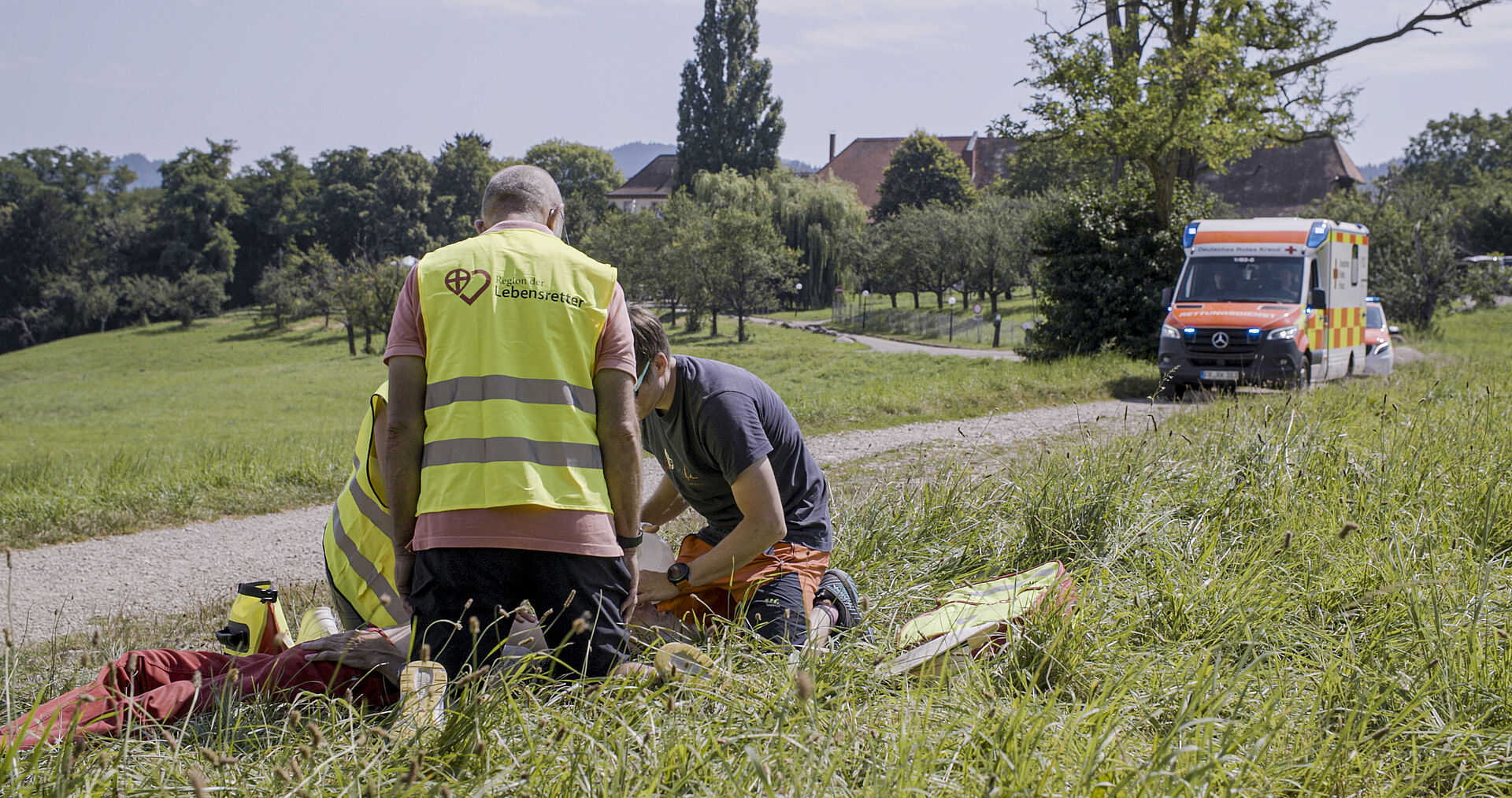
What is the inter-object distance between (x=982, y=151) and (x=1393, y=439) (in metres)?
94.2

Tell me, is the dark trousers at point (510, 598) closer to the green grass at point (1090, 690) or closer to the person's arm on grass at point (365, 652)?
the person's arm on grass at point (365, 652)

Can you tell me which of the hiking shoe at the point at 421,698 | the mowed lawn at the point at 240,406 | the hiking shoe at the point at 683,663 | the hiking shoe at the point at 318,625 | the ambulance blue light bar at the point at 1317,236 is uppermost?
the ambulance blue light bar at the point at 1317,236

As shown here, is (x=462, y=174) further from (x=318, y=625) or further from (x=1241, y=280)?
(x=318, y=625)

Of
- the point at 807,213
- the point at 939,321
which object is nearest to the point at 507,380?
the point at 939,321

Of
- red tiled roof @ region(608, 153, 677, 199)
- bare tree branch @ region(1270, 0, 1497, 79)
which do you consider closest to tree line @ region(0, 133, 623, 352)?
red tiled roof @ region(608, 153, 677, 199)

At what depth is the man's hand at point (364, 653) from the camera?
2914mm

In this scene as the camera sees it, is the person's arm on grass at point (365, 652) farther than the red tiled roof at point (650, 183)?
No

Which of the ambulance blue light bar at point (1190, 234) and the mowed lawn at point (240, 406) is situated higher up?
the ambulance blue light bar at point (1190, 234)

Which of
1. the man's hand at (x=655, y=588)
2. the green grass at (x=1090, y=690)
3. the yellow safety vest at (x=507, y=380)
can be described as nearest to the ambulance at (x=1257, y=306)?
the green grass at (x=1090, y=690)

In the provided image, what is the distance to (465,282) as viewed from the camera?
2822 mm

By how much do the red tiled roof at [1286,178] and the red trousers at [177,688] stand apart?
7518 centimetres

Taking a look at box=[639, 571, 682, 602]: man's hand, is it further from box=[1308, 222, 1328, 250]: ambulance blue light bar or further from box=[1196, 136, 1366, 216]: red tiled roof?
box=[1196, 136, 1366, 216]: red tiled roof

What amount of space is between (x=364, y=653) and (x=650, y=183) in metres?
107

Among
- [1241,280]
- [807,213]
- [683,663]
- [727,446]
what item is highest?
[807,213]
